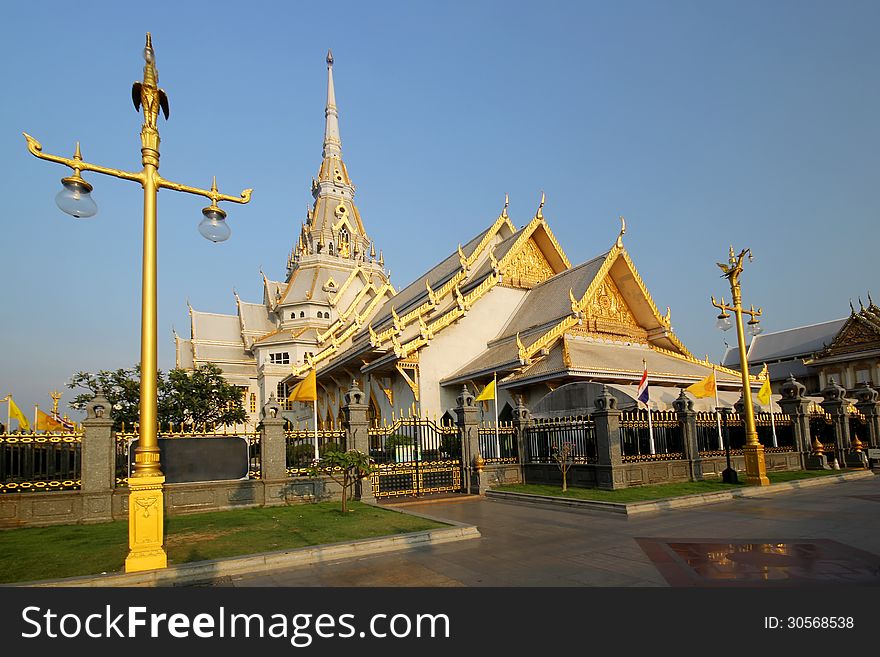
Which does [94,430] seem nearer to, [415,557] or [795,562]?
[415,557]

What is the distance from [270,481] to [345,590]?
25.4 ft

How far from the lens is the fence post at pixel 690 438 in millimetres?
16156

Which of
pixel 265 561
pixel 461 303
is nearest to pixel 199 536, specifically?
pixel 265 561

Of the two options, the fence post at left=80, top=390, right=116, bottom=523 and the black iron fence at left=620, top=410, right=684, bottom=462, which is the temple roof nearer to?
the black iron fence at left=620, top=410, right=684, bottom=462

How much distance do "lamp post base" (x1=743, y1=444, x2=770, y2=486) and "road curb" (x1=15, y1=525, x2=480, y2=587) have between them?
9.42 meters

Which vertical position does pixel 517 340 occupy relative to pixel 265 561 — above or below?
above

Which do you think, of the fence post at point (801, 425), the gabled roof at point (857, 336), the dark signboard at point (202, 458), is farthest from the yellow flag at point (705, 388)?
the gabled roof at point (857, 336)

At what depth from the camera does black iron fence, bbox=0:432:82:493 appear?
11328 mm

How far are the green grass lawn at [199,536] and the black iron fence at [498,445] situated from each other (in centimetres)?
547

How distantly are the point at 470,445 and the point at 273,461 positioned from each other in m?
5.33

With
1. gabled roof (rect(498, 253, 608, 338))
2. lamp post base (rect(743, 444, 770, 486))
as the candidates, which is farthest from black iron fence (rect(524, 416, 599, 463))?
gabled roof (rect(498, 253, 608, 338))

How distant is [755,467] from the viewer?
15.0m

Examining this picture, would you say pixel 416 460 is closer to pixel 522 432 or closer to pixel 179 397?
pixel 522 432

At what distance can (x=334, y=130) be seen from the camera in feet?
203
